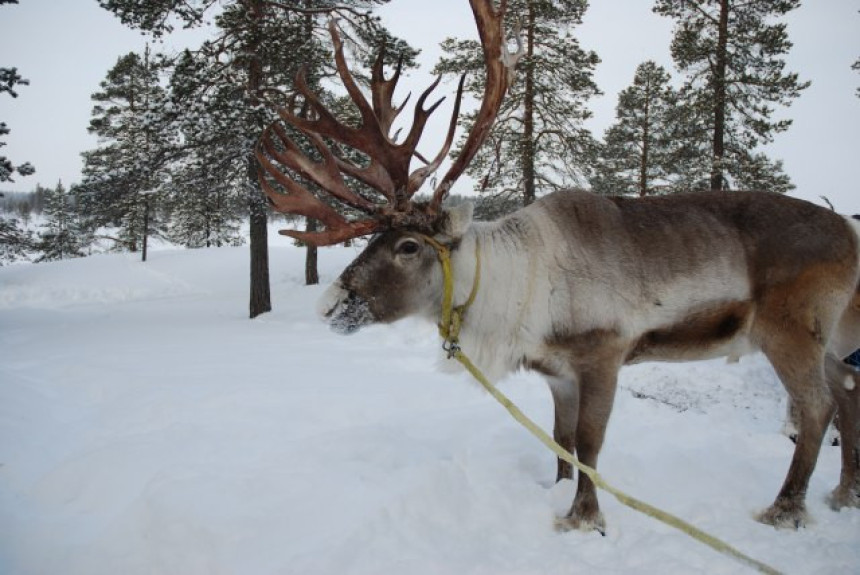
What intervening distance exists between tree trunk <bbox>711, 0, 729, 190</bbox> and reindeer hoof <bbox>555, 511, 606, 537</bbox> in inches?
528

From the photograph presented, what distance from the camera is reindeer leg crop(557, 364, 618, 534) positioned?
2863 millimetres

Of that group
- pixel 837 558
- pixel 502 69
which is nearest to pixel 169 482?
pixel 502 69

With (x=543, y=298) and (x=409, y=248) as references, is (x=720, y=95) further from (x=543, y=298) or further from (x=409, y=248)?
(x=409, y=248)

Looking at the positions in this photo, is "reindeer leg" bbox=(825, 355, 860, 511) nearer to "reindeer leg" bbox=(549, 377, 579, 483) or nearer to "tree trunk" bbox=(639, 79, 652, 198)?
"reindeer leg" bbox=(549, 377, 579, 483)

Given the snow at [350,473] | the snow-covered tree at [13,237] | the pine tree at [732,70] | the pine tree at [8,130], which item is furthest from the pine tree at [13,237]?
the pine tree at [732,70]

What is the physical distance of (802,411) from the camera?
3.04 meters

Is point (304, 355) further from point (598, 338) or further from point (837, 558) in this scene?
point (837, 558)

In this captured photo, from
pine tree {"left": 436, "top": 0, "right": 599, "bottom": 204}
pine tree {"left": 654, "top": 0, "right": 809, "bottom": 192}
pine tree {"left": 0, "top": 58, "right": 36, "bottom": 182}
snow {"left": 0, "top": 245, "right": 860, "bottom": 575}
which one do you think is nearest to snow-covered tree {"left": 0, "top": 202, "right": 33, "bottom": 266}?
pine tree {"left": 0, "top": 58, "right": 36, "bottom": 182}

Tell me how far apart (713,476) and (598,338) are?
1.65 meters

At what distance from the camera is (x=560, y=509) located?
121 inches

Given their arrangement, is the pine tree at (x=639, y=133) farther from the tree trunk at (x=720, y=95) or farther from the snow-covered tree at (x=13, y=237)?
the snow-covered tree at (x=13, y=237)

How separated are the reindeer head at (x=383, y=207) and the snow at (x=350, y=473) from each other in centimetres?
116

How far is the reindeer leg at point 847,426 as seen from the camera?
3178 mm

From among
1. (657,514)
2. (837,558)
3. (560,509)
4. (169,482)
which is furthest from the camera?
(560,509)
